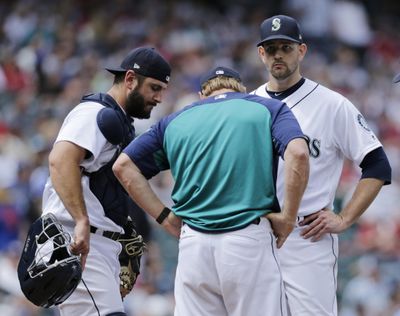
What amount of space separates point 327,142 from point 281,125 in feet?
2.57

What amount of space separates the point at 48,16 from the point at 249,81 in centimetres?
328

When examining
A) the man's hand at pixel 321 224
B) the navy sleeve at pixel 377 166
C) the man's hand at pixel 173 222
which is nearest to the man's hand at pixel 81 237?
the man's hand at pixel 173 222

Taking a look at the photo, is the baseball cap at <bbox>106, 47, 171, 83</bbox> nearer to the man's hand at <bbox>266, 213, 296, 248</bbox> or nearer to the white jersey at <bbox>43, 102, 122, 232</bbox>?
the white jersey at <bbox>43, 102, 122, 232</bbox>

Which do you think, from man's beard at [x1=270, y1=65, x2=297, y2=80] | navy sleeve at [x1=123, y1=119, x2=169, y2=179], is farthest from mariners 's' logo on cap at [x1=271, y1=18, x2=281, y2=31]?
navy sleeve at [x1=123, y1=119, x2=169, y2=179]

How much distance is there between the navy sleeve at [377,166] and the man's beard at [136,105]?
1.27m

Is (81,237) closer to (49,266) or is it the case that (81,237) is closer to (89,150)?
(49,266)

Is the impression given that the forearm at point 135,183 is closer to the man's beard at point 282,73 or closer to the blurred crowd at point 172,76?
the man's beard at point 282,73

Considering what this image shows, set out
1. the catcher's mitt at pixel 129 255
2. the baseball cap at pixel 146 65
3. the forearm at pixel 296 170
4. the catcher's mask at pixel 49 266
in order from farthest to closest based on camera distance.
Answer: the catcher's mitt at pixel 129 255 → the baseball cap at pixel 146 65 → the catcher's mask at pixel 49 266 → the forearm at pixel 296 170

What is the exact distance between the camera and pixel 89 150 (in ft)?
19.4

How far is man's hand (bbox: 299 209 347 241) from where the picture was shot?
6129mm

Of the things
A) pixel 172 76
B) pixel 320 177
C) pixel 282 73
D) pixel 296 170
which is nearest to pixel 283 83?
pixel 282 73

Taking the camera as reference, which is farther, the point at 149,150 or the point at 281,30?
the point at 281,30

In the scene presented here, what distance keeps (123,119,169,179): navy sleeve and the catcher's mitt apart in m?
0.84

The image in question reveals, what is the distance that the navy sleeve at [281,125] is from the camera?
545 cm
